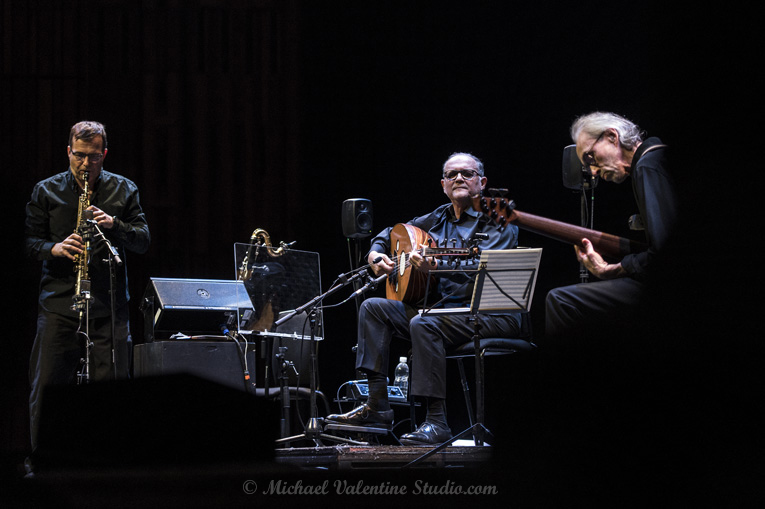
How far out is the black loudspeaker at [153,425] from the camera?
1997 mm

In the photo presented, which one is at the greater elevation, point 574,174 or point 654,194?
point 574,174

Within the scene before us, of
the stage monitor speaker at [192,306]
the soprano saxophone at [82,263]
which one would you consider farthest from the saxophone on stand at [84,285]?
the stage monitor speaker at [192,306]

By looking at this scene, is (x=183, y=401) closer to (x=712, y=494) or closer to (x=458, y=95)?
A: (x=712, y=494)

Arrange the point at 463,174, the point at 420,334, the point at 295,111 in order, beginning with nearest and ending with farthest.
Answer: the point at 420,334 < the point at 463,174 < the point at 295,111

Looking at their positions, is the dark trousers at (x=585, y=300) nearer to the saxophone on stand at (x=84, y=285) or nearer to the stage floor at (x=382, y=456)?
the stage floor at (x=382, y=456)

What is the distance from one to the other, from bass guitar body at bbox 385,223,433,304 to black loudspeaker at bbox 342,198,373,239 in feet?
1.42

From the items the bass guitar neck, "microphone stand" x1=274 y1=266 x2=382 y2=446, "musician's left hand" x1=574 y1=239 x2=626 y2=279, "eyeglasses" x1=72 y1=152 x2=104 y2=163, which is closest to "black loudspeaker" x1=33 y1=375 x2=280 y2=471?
the bass guitar neck

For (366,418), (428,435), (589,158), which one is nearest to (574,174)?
(589,158)

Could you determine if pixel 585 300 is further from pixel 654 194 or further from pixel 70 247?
pixel 70 247

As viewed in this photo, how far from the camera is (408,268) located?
13.5 ft

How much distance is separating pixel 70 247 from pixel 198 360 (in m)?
0.88

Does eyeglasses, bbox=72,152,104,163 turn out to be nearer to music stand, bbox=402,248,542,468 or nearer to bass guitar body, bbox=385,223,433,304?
bass guitar body, bbox=385,223,433,304

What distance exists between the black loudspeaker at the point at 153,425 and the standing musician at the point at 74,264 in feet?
6.09

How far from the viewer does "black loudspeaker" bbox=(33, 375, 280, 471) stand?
2.00m
